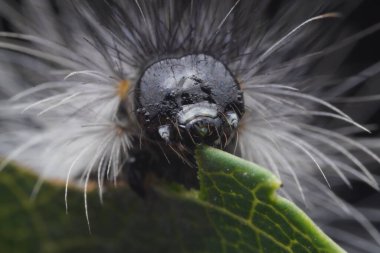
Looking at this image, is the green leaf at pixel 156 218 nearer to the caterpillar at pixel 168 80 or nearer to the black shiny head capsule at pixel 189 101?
the caterpillar at pixel 168 80

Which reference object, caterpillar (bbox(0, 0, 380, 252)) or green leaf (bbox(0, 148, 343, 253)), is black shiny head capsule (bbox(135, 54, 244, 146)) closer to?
caterpillar (bbox(0, 0, 380, 252))

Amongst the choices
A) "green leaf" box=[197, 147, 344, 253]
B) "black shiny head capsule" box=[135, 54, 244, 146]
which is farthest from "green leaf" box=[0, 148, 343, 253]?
"black shiny head capsule" box=[135, 54, 244, 146]

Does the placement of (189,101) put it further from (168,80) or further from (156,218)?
(156,218)

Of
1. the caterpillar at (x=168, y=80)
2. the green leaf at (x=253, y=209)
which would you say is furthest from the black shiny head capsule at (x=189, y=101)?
the green leaf at (x=253, y=209)

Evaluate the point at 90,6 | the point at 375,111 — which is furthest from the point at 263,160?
the point at 90,6

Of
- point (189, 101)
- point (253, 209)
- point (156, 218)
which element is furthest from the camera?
point (156, 218)

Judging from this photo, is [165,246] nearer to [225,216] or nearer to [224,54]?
[225,216]

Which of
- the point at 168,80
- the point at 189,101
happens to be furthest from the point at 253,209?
the point at 168,80
